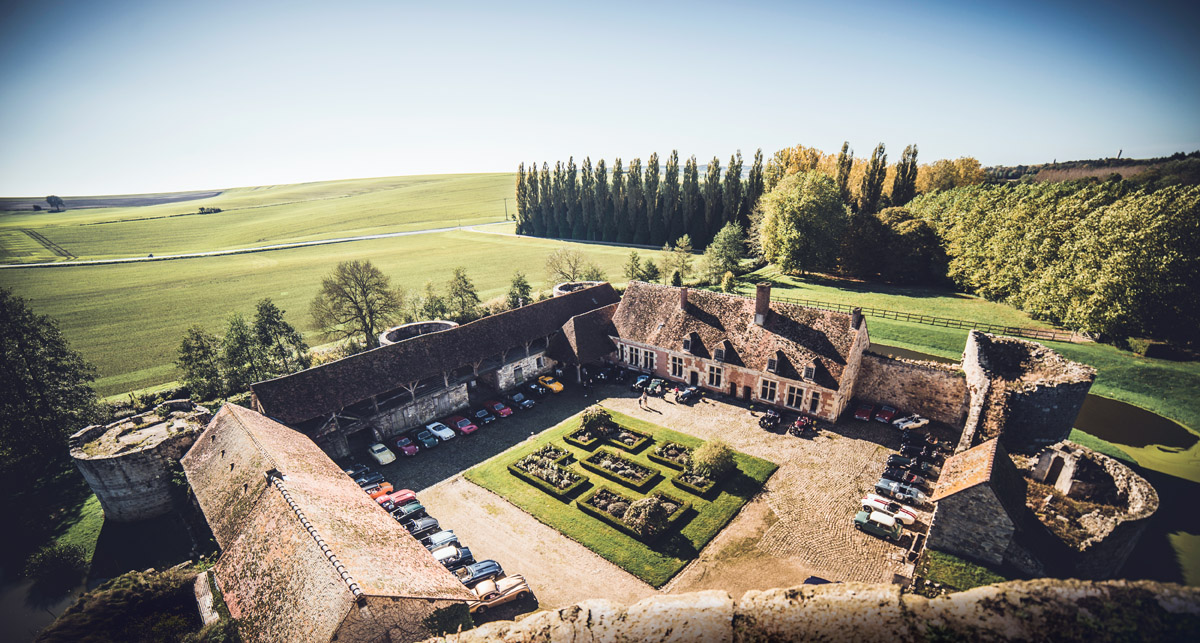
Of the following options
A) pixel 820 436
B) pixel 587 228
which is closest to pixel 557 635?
pixel 820 436

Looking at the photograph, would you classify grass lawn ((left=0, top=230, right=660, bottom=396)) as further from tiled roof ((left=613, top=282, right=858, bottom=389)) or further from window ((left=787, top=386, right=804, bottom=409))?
window ((left=787, top=386, right=804, bottom=409))

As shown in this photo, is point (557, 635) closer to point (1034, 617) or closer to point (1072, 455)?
point (1034, 617)

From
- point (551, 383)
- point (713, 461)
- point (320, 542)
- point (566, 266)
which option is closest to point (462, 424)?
point (551, 383)

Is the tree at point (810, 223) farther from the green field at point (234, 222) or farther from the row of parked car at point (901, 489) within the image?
the green field at point (234, 222)

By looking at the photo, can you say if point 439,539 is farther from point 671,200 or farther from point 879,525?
point 671,200

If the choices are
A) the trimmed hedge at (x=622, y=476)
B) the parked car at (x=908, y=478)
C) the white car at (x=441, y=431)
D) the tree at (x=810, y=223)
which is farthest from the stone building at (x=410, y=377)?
the tree at (x=810, y=223)

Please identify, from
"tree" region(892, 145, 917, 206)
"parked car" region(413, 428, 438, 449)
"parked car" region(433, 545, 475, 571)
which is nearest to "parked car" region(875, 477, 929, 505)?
"parked car" region(433, 545, 475, 571)
